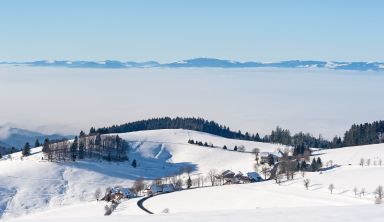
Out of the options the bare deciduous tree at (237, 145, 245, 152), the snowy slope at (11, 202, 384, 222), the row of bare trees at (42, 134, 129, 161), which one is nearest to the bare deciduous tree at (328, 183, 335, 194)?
the snowy slope at (11, 202, 384, 222)

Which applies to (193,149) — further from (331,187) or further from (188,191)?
(331,187)

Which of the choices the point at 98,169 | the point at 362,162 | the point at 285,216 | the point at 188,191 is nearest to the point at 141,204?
the point at 188,191

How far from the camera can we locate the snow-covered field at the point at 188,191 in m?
32.7

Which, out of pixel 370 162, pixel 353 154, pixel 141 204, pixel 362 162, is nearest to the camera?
pixel 141 204

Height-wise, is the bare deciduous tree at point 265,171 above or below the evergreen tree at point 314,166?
below

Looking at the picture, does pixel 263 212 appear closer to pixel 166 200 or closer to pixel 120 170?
pixel 166 200

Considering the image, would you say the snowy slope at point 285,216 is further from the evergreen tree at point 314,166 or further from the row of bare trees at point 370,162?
the row of bare trees at point 370,162

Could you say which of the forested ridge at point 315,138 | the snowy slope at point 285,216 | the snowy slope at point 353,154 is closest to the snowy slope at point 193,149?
the forested ridge at point 315,138

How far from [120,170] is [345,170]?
143 ft

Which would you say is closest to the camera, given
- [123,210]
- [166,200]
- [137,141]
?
[123,210]

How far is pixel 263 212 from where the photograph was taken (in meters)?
32.6

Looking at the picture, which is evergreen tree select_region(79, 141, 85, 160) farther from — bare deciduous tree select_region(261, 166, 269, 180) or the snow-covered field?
bare deciduous tree select_region(261, 166, 269, 180)

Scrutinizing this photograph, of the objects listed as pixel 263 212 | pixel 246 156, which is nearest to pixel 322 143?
pixel 246 156

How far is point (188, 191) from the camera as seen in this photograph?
84.4 meters
